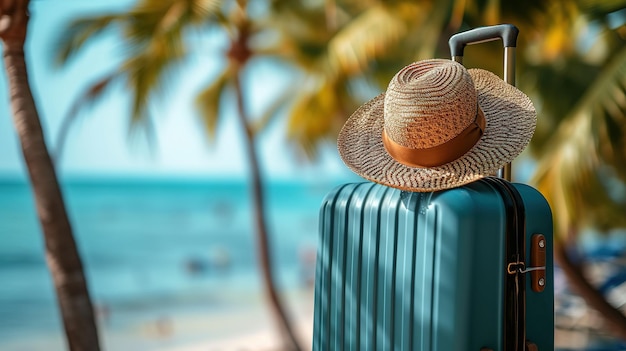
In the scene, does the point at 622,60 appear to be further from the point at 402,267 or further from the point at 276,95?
the point at 276,95

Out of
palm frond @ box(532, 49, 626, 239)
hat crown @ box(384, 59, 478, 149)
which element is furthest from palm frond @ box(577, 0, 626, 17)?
hat crown @ box(384, 59, 478, 149)

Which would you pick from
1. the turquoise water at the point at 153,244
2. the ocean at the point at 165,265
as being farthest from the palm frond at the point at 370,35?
the turquoise water at the point at 153,244

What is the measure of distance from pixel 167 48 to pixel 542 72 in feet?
12.8

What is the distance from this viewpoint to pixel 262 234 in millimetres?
9570

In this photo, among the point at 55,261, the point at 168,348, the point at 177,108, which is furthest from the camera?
the point at 177,108

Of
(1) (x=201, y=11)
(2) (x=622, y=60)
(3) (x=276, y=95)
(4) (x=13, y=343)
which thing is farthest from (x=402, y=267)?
(4) (x=13, y=343)

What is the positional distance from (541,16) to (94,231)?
37572 mm

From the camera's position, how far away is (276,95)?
11.9 metres

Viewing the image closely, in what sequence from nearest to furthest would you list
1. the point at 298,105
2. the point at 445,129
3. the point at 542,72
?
the point at 445,129 < the point at 542,72 < the point at 298,105

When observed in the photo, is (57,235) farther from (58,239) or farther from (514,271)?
(514,271)

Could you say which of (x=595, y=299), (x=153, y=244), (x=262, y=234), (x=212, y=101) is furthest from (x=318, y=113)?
(x=153, y=244)

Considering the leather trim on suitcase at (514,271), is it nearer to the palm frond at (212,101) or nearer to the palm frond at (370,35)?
the palm frond at (370,35)

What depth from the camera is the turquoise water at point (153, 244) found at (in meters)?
24.1

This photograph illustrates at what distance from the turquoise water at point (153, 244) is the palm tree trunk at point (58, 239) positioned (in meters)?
15.6
